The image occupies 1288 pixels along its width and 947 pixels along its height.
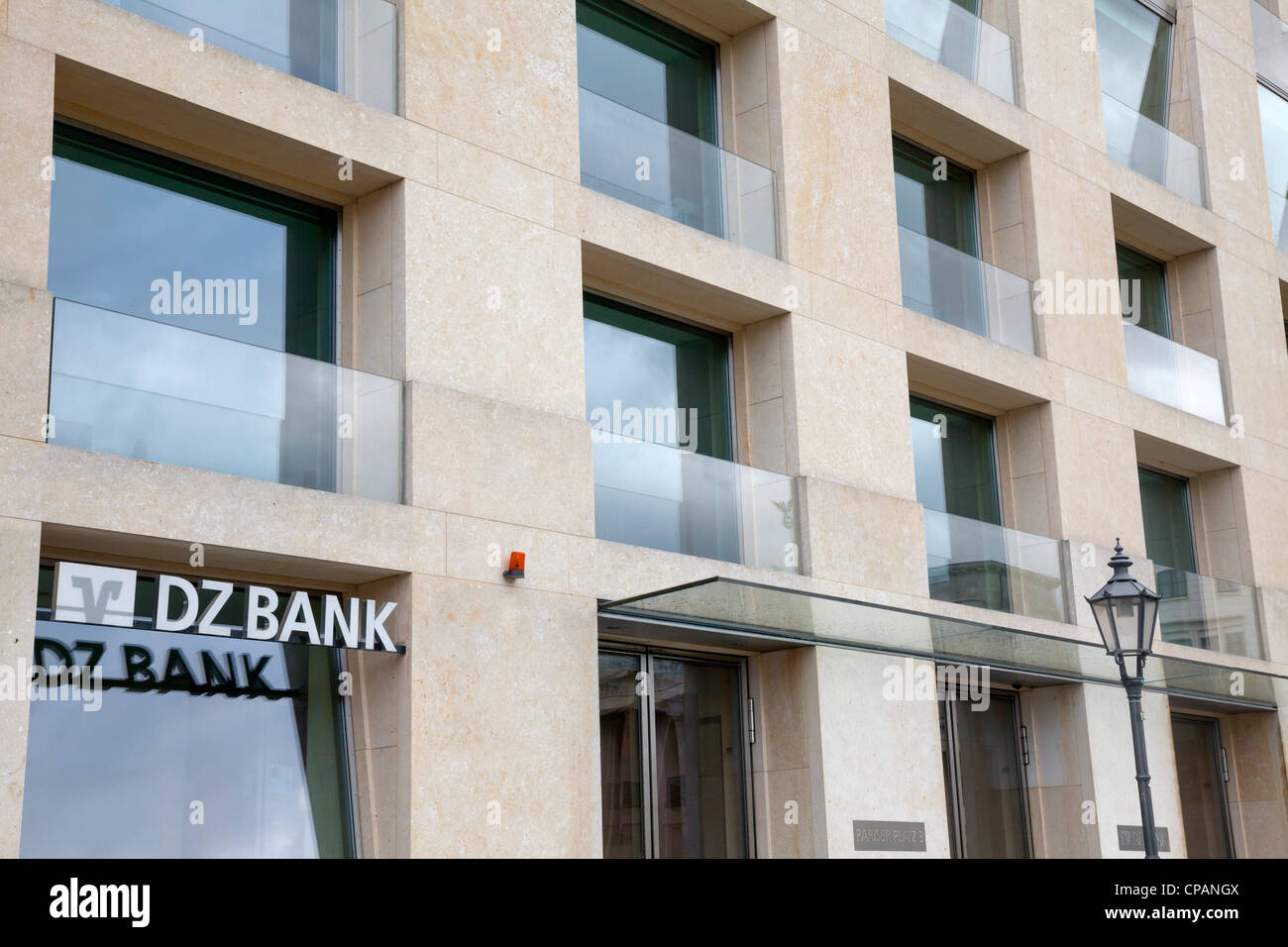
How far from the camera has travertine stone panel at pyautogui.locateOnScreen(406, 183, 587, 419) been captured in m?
12.0

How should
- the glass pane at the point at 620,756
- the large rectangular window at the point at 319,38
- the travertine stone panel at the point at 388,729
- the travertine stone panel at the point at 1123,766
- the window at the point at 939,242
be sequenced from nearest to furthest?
the travertine stone panel at the point at 388,729
the large rectangular window at the point at 319,38
the glass pane at the point at 620,756
the travertine stone panel at the point at 1123,766
the window at the point at 939,242

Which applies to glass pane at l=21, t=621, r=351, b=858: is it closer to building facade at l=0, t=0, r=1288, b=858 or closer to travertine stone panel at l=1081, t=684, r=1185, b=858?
building facade at l=0, t=0, r=1288, b=858

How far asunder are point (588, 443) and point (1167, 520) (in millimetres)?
11505

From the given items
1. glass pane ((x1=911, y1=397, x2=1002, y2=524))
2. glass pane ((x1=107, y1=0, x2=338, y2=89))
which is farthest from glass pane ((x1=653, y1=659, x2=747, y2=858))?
glass pane ((x1=107, y1=0, x2=338, y2=89))

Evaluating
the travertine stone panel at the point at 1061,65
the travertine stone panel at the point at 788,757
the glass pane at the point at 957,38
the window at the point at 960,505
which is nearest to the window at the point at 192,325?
the travertine stone panel at the point at 788,757

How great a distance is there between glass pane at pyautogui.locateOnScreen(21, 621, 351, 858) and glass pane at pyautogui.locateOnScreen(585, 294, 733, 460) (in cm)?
405

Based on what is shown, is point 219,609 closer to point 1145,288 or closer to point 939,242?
point 939,242

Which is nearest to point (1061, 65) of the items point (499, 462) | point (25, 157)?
point (499, 462)

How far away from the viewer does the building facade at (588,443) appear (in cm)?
1023

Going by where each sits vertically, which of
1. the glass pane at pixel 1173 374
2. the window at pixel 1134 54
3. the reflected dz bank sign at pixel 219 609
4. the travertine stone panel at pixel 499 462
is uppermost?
the window at pixel 1134 54

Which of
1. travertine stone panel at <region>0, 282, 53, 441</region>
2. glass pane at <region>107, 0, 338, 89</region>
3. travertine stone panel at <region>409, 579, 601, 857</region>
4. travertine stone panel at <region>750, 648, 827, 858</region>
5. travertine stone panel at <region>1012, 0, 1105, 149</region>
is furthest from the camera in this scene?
travertine stone panel at <region>1012, 0, 1105, 149</region>

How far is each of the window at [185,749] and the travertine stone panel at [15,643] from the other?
492 millimetres

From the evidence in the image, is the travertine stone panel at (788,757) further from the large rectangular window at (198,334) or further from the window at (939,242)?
the window at (939,242)
